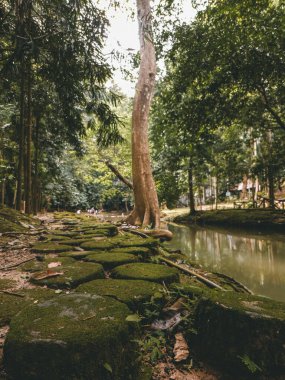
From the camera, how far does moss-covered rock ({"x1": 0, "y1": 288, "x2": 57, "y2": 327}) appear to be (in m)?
1.40

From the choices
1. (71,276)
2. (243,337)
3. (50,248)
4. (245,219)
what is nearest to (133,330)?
(243,337)

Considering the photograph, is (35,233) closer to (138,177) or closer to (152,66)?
(138,177)

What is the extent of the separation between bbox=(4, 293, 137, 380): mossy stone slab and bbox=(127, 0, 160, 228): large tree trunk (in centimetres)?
510

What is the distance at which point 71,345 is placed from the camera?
1.00 meters

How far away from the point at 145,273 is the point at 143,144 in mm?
5402

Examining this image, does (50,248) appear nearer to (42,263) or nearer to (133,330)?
(42,263)

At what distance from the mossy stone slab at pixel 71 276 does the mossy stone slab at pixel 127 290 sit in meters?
0.11

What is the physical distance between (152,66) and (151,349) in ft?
24.8

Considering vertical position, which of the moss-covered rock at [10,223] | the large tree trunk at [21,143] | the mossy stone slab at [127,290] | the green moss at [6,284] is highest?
the large tree trunk at [21,143]

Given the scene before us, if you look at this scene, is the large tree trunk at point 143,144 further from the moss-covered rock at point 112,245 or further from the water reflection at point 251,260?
the moss-covered rock at point 112,245

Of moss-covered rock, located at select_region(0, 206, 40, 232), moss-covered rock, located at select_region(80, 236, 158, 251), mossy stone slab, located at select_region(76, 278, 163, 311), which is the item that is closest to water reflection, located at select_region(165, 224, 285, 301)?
moss-covered rock, located at select_region(80, 236, 158, 251)

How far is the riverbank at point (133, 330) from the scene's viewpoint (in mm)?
993

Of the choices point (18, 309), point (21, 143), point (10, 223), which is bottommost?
point (18, 309)

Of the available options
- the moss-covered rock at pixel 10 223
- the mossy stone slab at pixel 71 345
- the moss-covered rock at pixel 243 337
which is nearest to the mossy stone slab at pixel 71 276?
the mossy stone slab at pixel 71 345
